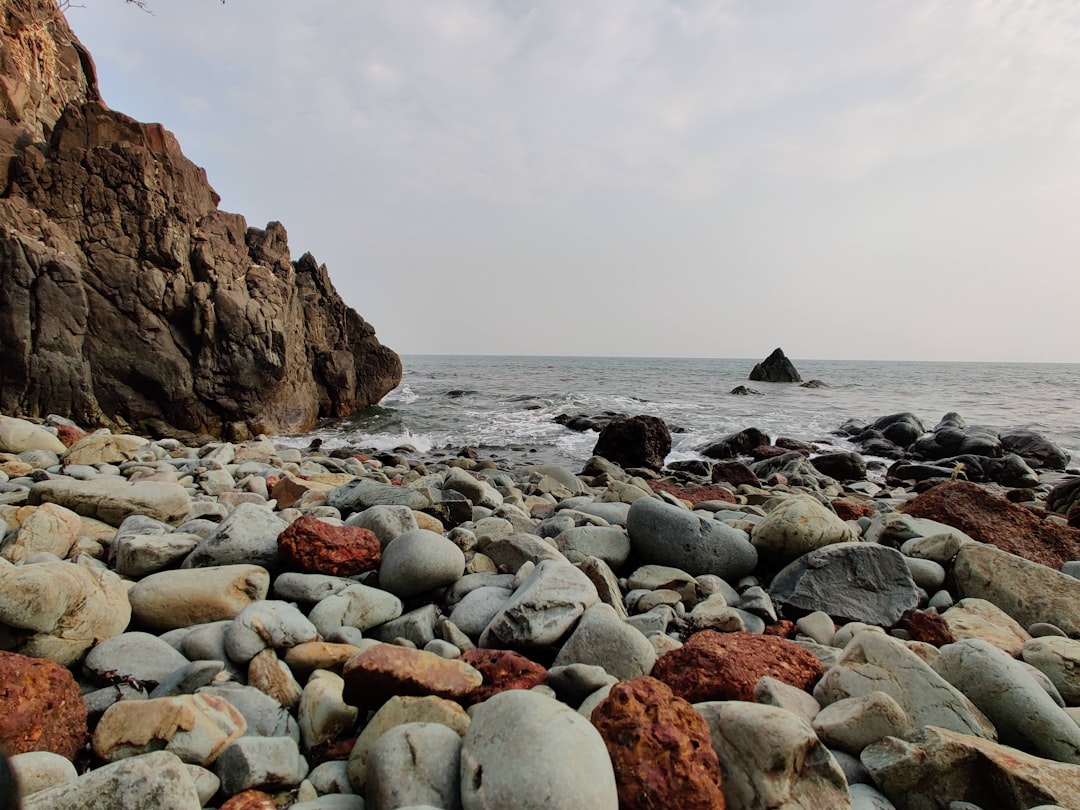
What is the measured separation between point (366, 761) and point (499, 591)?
→ 1.19 meters

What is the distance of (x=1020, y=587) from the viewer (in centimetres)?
335

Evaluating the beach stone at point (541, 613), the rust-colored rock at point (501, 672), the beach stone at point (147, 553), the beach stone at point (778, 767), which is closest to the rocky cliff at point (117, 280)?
the beach stone at point (147, 553)

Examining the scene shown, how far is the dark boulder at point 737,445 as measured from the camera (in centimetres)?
1427

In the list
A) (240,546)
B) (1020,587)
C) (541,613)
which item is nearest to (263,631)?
(240,546)

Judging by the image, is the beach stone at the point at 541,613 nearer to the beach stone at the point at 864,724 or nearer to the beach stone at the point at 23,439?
the beach stone at the point at 864,724

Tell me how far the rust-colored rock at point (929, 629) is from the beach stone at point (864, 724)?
4.34 ft

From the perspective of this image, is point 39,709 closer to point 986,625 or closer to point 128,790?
point 128,790

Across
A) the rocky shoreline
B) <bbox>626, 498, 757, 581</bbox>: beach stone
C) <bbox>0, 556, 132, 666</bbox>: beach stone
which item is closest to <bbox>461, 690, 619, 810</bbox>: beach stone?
the rocky shoreline

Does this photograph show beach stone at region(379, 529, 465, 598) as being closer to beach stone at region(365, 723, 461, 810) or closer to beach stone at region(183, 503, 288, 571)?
beach stone at region(183, 503, 288, 571)

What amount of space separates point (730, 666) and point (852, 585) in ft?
5.31

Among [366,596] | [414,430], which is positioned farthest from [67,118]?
[366,596]

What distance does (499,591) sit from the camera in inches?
108

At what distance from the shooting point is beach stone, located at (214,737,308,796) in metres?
1.53

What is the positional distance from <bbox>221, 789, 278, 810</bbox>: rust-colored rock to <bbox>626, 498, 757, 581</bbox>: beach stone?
2.57m
